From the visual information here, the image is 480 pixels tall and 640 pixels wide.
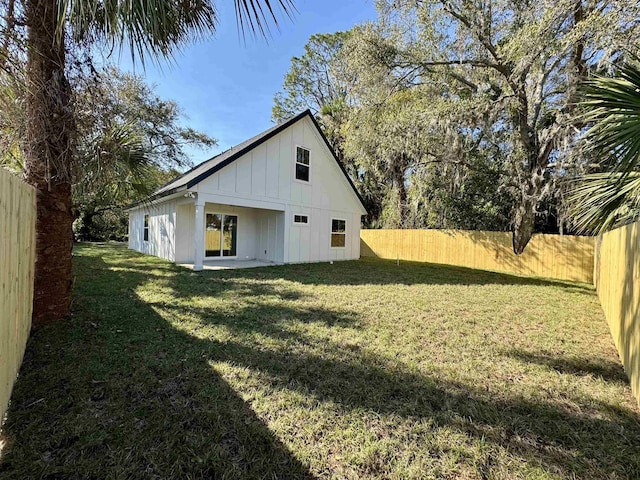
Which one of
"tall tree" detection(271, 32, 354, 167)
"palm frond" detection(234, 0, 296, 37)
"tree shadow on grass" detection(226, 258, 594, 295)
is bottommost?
"tree shadow on grass" detection(226, 258, 594, 295)

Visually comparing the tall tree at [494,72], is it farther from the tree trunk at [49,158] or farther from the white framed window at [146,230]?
the white framed window at [146,230]

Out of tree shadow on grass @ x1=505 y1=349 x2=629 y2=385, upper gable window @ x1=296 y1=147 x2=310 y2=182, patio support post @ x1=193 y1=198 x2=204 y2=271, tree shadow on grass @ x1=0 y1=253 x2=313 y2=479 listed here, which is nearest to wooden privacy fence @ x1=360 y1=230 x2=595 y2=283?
upper gable window @ x1=296 y1=147 x2=310 y2=182

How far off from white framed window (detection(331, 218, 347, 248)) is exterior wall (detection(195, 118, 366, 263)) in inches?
7.9

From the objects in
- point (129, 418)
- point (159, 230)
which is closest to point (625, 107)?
point (129, 418)

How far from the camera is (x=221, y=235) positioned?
40.0 ft

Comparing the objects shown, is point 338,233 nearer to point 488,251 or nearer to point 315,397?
point 488,251

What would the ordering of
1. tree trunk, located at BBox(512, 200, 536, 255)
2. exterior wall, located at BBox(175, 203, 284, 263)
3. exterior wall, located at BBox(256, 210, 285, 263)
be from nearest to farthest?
1. tree trunk, located at BBox(512, 200, 536, 255)
2. exterior wall, located at BBox(175, 203, 284, 263)
3. exterior wall, located at BBox(256, 210, 285, 263)

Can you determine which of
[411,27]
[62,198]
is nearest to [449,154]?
[411,27]

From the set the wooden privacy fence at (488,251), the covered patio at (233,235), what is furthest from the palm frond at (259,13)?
the wooden privacy fence at (488,251)

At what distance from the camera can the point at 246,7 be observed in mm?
2115

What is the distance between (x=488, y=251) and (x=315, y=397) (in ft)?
43.5

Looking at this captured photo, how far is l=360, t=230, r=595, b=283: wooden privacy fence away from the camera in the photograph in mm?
11266

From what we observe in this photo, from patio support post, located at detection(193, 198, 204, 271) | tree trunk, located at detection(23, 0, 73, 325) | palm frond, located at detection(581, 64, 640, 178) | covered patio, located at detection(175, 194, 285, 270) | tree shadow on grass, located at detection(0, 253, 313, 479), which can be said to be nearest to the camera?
tree shadow on grass, located at detection(0, 253, 313, 479)

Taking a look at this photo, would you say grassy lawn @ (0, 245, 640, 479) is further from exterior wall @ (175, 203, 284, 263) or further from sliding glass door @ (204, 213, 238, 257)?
sliding glass door @ (204, 213, 238, 257)
